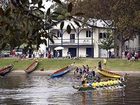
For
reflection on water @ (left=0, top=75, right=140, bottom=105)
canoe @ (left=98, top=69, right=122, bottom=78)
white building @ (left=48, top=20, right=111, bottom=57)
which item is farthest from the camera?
white building @ (left=48, top=20, right=111, bottom=57)

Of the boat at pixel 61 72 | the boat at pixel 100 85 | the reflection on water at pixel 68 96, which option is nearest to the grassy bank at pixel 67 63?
the boat at pixel 61 72

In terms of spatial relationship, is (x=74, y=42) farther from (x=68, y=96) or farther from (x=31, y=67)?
(x=68, y=96)

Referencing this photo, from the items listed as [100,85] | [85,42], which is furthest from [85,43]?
[100,85]

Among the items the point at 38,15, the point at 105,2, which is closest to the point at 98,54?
the point at 105,2

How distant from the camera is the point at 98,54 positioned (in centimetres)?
9306

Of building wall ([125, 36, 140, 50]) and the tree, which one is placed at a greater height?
the tree

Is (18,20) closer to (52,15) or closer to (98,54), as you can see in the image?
(52,15)

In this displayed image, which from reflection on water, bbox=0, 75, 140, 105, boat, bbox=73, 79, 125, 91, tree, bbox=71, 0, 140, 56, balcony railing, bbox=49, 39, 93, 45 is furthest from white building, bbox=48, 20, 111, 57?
reflection on water, bbox=0, 75, 140, 105

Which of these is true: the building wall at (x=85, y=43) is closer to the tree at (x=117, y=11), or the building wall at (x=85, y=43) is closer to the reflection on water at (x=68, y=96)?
the tree at (x=117, y=11)

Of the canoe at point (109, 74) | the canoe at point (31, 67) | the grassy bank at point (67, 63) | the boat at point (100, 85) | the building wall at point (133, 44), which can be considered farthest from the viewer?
the building wall at point (133, 44)

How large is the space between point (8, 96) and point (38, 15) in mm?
27166

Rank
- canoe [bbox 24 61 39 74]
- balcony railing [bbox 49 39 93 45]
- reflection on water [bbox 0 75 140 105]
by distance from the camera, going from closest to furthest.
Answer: reflection on water [bbox 0 75 140 105] < canoe [bbox 24 61 39 74] < balcony railing [bbox 49 39 93 45]

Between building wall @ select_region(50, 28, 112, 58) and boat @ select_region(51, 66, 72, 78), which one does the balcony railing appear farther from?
boat @ select_region(51, 66, 72, 78)

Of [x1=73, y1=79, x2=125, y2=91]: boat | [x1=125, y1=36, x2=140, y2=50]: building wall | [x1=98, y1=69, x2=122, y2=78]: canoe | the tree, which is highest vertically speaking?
the tree
